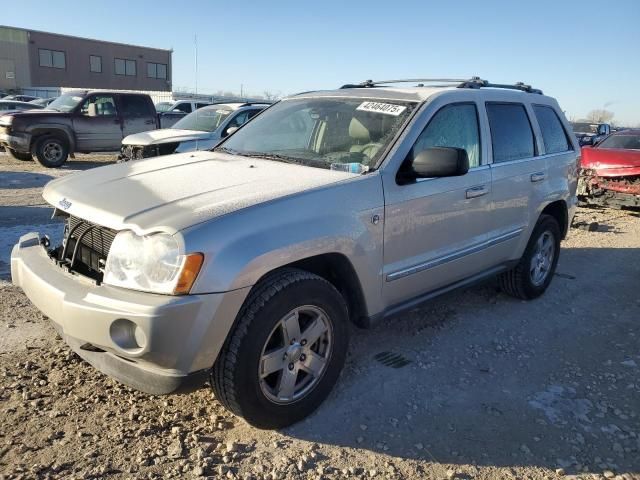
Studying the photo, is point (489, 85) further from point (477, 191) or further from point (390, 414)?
point (390, 414)

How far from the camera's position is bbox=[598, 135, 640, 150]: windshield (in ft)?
34.0

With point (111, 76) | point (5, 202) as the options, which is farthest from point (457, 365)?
point (111, 76)

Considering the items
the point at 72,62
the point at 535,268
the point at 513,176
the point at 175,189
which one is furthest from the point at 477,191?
the point at 72,62

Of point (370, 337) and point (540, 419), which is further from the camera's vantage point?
point (370, 337)

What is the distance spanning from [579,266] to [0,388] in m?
5.86

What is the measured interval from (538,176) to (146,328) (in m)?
3.62

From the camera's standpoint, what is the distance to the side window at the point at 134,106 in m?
13.8

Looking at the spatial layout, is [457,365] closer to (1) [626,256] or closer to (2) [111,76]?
(1) [626,256]

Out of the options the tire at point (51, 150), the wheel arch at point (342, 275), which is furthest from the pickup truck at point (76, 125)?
the wheel arch at point (342, 275)

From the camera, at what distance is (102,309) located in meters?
2.41

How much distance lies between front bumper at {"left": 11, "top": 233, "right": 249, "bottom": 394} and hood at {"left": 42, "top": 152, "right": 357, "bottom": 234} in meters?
0.34

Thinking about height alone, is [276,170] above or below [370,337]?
above

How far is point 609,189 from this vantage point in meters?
9.66

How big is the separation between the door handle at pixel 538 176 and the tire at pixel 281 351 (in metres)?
2.42
